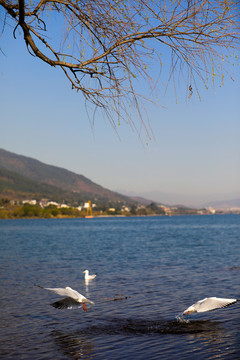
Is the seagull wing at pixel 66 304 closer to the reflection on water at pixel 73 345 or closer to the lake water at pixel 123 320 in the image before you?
the lake water at pixel 123 320

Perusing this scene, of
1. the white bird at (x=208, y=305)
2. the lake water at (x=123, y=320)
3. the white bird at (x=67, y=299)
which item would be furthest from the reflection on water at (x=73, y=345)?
the white bird at (x=208, y=305)

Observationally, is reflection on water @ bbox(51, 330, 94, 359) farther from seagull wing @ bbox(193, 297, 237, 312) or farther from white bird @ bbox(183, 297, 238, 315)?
seagull wing @ bbox(193, 297, 237, 312)

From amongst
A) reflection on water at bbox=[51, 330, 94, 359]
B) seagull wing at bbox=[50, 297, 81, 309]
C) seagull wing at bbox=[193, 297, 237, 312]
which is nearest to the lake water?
reflection on water at bbox=[51, 330, 94, 359]

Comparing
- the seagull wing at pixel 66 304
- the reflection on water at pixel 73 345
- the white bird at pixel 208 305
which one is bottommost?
the reflection on water at pixel 73 345

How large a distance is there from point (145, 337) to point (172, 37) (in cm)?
730

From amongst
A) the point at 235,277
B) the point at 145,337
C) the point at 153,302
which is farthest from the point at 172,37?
the point at 235,277

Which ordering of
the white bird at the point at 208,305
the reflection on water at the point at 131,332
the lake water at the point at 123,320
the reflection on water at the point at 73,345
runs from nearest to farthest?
1. the reflection on water at the point at 73,345
2. the lake water at the point at 123,320
3. the reflection on water at the point at 131,332
4. the white bird at the point at 208,305

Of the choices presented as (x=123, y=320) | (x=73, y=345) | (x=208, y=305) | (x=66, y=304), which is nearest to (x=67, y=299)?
(x=66, y=304)

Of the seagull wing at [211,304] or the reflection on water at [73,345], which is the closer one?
the reflection on water at [73,345]

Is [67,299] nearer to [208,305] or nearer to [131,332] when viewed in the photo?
[131,332]

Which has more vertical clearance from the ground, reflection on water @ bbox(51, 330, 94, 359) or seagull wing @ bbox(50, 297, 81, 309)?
seagull wing @ bbox(50, 297, 81, 309)

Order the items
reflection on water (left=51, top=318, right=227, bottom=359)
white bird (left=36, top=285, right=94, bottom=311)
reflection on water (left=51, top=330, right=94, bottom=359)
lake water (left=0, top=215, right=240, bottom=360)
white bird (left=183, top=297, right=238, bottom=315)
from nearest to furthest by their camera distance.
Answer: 1. reflection on water (left=51, top=330, right=94, bottom=359)
2. lake water (left=0, top=215, right=240, bottom=360)
3. reflection on water (left=51, top=318, right=227, bottom=359)
4. white bird (left=183, top=297, right=238, bottom=315)
5. white bird (left=36, top=285, right=94, bottom=311)

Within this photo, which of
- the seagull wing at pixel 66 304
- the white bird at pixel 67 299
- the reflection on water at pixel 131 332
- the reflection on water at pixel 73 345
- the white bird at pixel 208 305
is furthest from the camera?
the seagull wing at pixel 66 304

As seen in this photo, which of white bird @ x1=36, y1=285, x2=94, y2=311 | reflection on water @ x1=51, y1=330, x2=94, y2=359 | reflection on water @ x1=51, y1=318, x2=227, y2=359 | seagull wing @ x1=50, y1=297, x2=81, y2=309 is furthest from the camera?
seagull wing @ x1=50, y1=297, x2=81, y2=309
